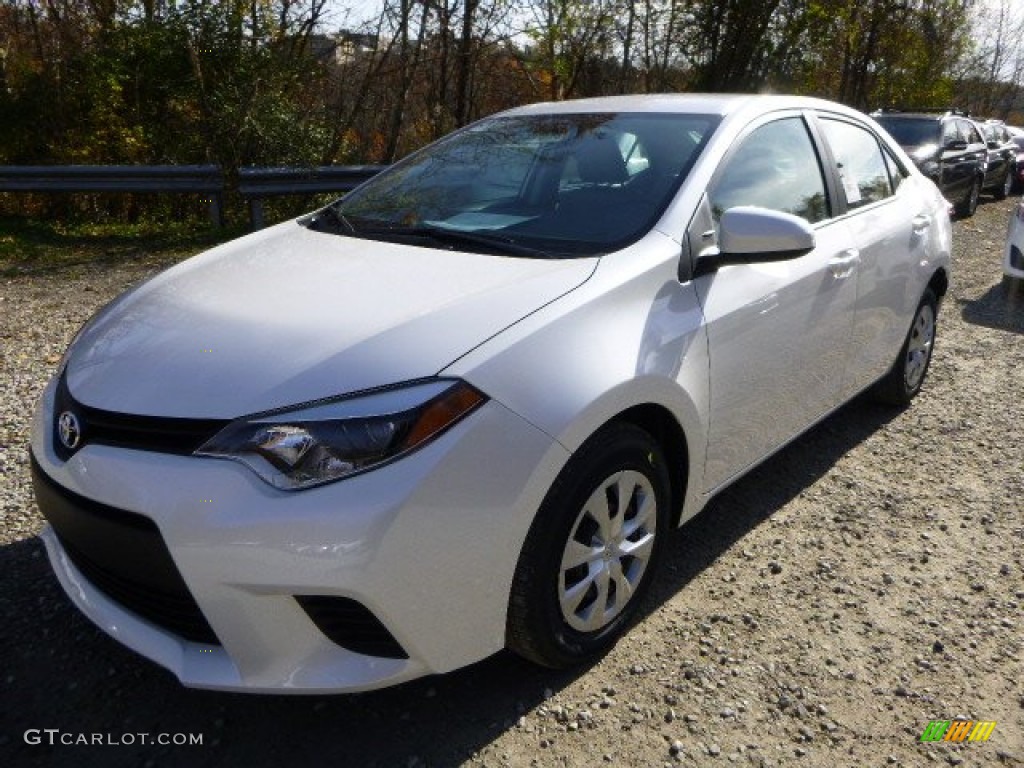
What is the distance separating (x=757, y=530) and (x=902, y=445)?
1.32 meters

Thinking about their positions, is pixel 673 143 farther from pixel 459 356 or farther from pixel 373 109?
pixel 373 109

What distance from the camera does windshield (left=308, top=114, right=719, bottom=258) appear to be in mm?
2768

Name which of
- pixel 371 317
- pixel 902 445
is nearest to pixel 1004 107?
pixel 902 445

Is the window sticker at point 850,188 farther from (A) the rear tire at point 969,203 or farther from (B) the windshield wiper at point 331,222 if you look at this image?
(A) the rear tire at point 969,203

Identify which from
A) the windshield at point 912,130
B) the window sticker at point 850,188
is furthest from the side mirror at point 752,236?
Result: the windshield at point 912,130

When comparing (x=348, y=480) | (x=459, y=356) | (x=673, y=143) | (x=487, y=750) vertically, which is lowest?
(x=487, y=750)

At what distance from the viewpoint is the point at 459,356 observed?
2.07 metres

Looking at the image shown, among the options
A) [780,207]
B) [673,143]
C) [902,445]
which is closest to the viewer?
[673,143]

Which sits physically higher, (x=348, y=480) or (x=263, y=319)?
(x=263, y=319)

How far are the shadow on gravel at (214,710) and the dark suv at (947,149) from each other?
11013mm

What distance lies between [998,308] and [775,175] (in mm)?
4981

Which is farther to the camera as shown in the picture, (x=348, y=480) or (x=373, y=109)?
(x=373, y=109)

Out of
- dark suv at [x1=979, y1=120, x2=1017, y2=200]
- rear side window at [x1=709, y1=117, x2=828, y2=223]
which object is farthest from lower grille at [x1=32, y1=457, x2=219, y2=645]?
dark suv at [x1=979, y1=120, x2=1017, y2=200]

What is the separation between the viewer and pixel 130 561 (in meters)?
2.03
